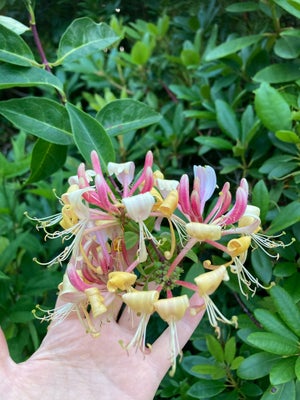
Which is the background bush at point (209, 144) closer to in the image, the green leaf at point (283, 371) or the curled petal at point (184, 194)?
the green leaf at point (283, 371)

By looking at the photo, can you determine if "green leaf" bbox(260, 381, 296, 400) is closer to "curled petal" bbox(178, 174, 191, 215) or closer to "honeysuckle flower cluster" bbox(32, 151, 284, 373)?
"honeysuckle flower cluster" bbox(32, 151, 284, 373)

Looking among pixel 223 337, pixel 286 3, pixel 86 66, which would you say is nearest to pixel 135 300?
pixel 223 337

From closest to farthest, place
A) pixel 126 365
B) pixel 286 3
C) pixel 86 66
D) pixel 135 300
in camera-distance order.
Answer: pixel 135 300
pixel 126 365
pixel 286 3
pixel 86 66

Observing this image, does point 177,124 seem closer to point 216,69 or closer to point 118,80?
point 216,69

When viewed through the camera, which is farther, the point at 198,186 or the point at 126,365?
the point at 126,365

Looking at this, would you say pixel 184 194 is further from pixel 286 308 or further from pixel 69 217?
pixel 286 308

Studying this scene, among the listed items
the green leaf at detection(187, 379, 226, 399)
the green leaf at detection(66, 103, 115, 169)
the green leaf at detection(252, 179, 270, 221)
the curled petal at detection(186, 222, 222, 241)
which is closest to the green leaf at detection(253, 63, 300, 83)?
the green leaf at detection(252, 179, 270, 221)
